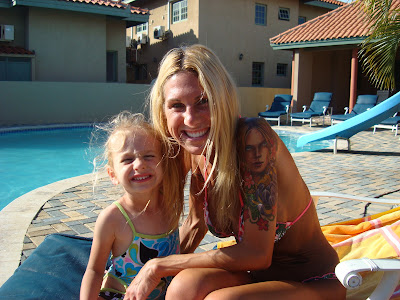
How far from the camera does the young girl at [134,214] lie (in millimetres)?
1972

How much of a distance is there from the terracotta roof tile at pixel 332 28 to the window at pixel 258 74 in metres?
3.88

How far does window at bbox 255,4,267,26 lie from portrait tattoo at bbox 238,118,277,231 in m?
20.0

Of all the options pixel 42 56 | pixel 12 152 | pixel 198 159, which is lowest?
pixel 12 152

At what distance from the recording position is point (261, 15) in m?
20.6

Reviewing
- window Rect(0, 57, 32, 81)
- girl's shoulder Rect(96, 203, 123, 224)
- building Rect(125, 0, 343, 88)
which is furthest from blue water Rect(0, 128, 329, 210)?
building Rect(125, 0, 343, 88)

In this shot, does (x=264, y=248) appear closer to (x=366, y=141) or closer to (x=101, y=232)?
(x=101, y=232)

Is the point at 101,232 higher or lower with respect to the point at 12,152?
higher

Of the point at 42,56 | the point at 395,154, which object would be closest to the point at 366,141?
the point at 395,154

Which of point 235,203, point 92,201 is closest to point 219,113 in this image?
point 235,203

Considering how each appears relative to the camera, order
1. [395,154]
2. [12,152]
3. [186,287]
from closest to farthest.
Result: 1. [186,287]
2. [395,154]
3. [12,152]

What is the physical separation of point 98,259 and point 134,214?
0.27m

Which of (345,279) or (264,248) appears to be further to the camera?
(264,248)

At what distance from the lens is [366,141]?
10.8 m

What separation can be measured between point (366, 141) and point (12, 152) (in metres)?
9.14
